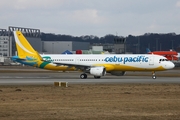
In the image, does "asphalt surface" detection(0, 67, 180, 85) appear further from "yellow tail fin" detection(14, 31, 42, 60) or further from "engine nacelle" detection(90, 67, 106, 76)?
"yellow tail fin" detection(14, 31, 42, 60)

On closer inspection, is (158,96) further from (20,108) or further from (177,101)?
(20,108)

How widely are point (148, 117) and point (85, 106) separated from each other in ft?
15.0

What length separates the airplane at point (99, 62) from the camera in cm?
5281

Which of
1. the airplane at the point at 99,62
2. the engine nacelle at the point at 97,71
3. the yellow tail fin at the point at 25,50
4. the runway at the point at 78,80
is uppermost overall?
the yellow tail fin at the point at 25,50

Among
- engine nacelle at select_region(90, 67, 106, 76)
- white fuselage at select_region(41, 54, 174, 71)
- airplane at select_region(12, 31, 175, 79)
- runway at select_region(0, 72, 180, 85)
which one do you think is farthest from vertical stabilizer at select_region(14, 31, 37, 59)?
engine nacelle at select_region(90, 67, 106, 76)

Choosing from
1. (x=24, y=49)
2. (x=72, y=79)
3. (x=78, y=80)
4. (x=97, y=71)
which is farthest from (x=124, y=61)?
(x=24, y=49)

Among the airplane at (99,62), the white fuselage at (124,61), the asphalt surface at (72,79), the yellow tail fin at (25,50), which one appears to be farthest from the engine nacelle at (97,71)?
the yellow tail fin at (25,50)

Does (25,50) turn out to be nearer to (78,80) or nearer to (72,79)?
(72,79)

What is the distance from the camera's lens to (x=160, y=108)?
69.6 feet

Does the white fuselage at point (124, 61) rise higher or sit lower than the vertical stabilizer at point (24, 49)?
lower

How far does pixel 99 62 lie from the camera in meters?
54.3

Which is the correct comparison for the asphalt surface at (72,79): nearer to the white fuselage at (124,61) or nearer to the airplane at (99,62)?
the airplane at (99,62)

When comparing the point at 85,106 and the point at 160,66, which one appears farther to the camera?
the point at 160,66

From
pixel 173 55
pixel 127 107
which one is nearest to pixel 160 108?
pixel 127 107
